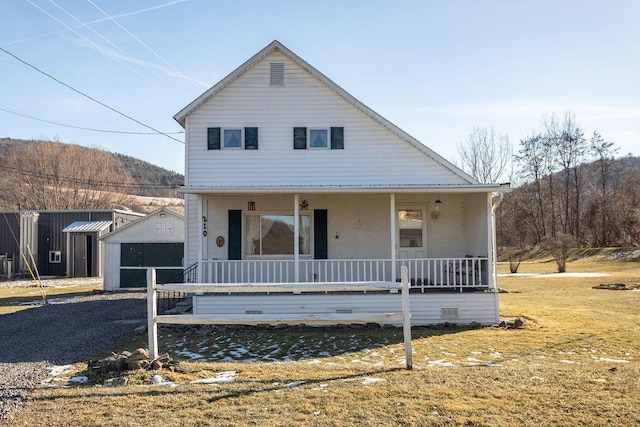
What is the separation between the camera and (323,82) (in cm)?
1488

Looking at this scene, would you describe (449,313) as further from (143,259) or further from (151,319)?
(143,259)

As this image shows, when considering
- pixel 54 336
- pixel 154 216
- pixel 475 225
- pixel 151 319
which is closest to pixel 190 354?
pixel 151 319

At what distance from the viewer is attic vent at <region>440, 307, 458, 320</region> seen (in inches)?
506

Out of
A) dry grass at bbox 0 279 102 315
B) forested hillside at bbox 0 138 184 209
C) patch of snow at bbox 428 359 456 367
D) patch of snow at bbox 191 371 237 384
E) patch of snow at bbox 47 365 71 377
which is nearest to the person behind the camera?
patch of snow at bbox 191 371 237 384

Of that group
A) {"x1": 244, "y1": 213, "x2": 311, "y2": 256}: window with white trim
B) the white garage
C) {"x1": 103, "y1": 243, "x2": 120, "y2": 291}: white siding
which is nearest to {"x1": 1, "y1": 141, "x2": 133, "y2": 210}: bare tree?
{"x1": 103, "y1": 243, "x2": 120, "y2": 291}: white siding

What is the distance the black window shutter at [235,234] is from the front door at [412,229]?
4546mm

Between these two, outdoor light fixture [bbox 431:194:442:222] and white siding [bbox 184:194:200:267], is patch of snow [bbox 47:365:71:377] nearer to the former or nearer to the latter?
white siding [bbox 184:194:200:267]

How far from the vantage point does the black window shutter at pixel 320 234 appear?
14.7 meters

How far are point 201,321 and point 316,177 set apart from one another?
7.96 metres

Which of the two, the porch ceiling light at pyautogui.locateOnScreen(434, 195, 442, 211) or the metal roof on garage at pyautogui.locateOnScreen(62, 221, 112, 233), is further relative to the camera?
the metal roof on garage at pyautogui.locateOnScreen(62, 221, 112, 233)

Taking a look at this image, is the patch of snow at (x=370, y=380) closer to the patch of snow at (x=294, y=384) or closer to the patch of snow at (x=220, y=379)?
the patch of snow at (x=294, y=384)

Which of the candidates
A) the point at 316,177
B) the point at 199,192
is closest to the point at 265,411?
Result: the point at 199,192

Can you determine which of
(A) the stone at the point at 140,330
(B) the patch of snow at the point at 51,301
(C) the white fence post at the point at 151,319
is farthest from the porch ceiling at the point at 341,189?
(B) the patch of snow at the point at 51,301

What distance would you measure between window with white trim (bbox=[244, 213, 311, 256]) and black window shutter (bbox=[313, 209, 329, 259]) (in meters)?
0.24
